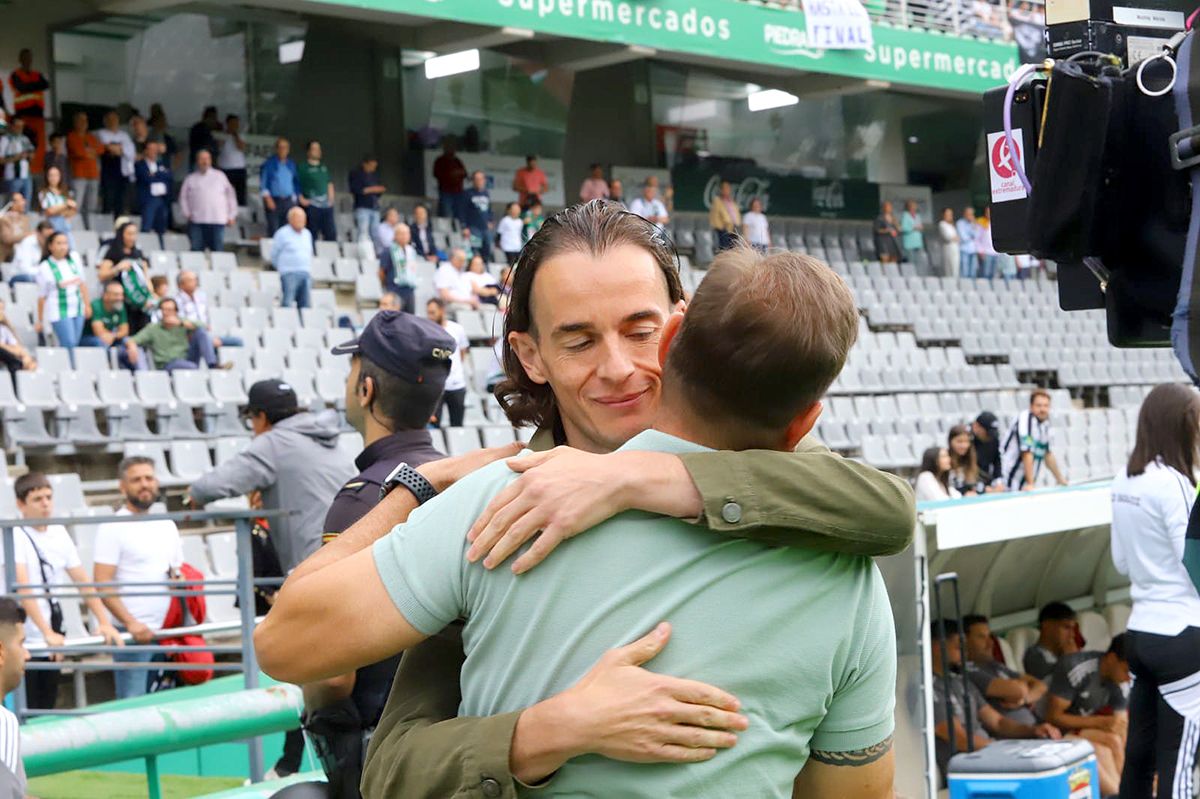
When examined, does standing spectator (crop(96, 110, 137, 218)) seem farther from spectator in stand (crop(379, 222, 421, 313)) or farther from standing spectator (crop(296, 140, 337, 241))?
spectator in stand (crop(379, 222, 421, 313))

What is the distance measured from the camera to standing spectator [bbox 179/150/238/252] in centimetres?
1484

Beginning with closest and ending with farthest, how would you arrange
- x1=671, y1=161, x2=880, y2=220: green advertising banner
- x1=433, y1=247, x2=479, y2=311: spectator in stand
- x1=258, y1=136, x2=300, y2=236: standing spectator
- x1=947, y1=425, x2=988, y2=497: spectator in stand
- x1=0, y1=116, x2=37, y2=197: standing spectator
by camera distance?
1. x1=947, y1=425, x2=988, y2=497: spectator in stand
2. x1=0, y1=116, x2=37, y2=197: standing spectator
3. x1=433, y1=247, x2=479, y2=311: spectator in stand
4. x1=258, y1=136, x2=300, y2=236: standing spectator
5. x1=671, y1=161, x2=880, y2=220: green advertising banner

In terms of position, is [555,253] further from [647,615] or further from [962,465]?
[962,465]

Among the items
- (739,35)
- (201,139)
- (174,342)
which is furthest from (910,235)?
(174,342)

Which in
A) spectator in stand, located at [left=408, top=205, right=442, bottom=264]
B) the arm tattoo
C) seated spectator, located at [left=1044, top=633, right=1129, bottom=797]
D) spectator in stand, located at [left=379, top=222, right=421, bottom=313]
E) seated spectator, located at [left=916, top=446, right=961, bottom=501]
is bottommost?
seated spectator, located at [left=1044, top=633, right=1129, bottom=797]

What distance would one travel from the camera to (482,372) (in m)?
14.2

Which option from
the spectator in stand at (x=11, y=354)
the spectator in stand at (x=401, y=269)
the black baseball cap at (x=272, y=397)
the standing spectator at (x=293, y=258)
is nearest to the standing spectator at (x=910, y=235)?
the spectator in stand at (x=401, y=269)

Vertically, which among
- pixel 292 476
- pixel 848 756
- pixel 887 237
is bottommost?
pixel 292 476

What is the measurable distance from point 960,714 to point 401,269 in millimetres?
9687

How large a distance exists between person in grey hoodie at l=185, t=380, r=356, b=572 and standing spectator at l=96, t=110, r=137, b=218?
9820 millimetres

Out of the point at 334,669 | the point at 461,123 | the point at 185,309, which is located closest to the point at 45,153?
the point at 185,309

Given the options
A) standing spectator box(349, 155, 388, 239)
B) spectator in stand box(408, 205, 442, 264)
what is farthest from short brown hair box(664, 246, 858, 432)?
standing spectator box(349, 155, 388, 239)

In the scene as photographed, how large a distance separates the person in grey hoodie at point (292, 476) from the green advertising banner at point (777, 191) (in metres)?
18.0

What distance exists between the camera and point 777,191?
82.9ft
